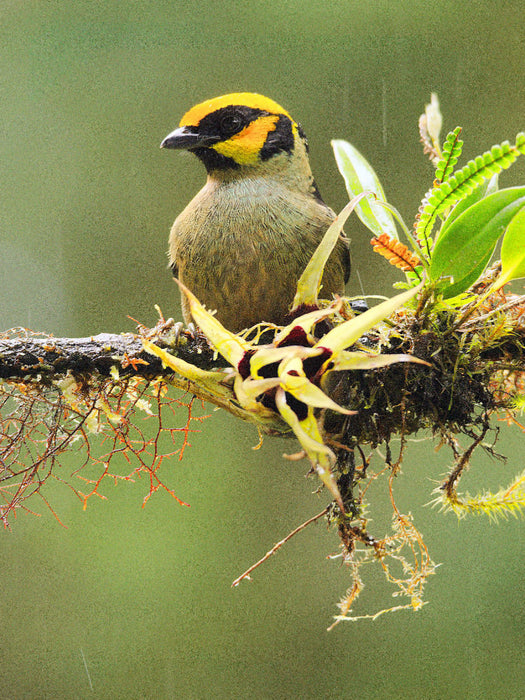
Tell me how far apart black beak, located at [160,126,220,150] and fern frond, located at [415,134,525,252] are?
44 centimetres

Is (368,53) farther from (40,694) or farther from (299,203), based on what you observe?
(40,694)

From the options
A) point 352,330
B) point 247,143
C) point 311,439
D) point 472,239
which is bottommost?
point 311,439

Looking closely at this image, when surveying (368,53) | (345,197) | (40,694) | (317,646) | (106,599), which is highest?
(368,53)

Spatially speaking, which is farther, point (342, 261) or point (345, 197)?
point (345, 197)

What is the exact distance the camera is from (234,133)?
3.89 ft

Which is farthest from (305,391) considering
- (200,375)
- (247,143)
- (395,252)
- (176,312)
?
(176,312)

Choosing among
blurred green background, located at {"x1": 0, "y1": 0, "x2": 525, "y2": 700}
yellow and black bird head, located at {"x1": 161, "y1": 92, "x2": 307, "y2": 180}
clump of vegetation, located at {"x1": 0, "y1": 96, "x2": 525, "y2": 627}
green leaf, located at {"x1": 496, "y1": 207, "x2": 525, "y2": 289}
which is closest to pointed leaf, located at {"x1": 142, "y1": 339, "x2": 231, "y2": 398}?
clump of vegetation, located at {"x1": 0, "y1": 96, "x2": 525, "y2": 627}

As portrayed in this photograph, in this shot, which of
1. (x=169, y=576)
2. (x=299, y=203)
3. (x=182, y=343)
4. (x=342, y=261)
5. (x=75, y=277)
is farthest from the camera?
(x=75, y=277)

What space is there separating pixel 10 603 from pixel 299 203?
5.81 feet

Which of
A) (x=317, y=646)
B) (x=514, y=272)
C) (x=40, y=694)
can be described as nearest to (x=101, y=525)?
(x=40, y=694)

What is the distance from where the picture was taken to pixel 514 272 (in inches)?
35.4

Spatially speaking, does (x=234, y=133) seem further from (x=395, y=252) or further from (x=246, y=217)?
(x=395, y=252)

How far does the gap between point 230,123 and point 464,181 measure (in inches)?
19.0

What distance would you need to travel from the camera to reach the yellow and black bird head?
1.18m
